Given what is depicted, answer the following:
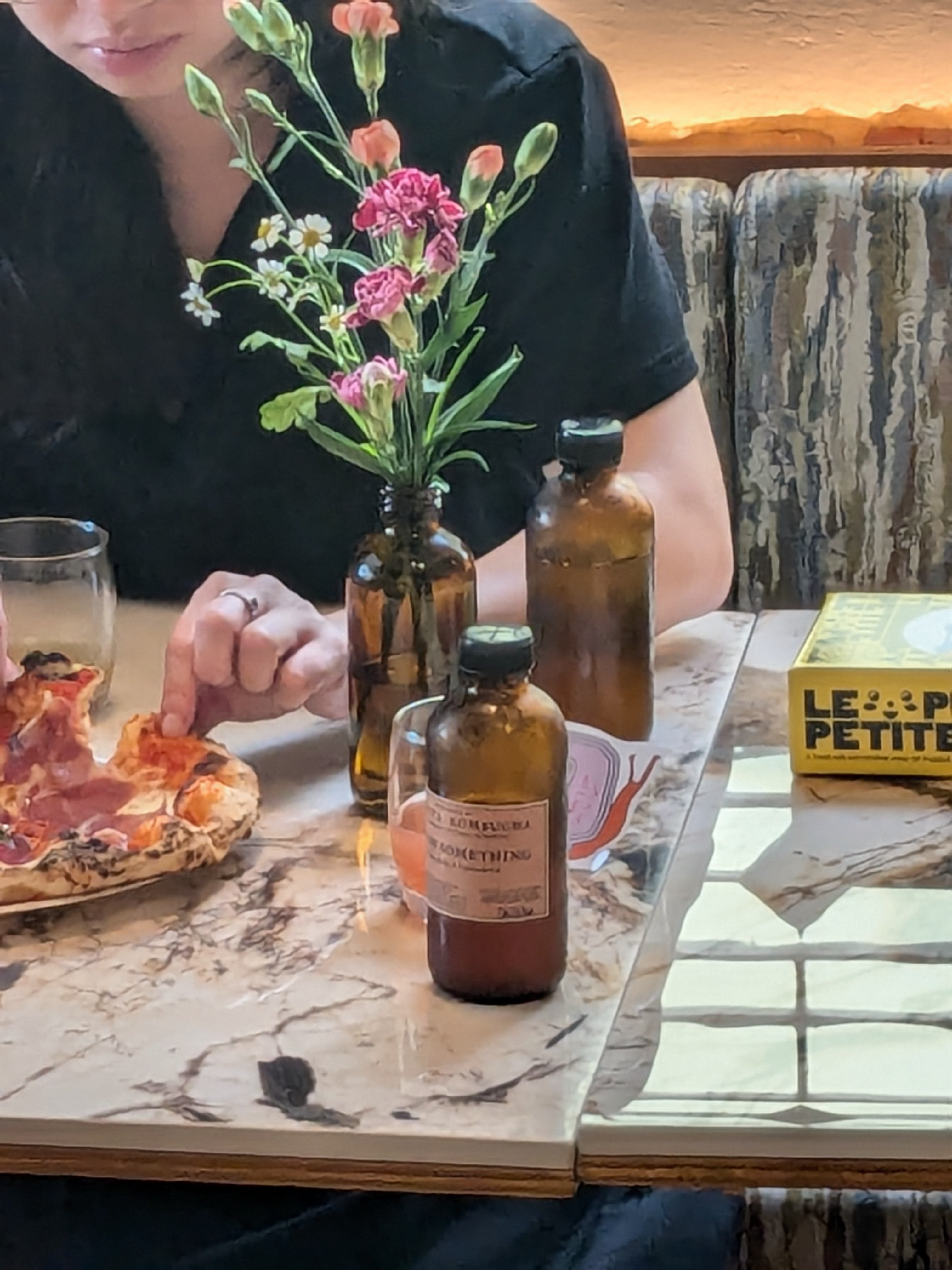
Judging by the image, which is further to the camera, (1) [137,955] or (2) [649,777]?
(2) [649,777]

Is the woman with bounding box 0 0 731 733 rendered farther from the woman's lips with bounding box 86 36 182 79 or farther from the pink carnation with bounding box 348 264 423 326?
the pink carnation with bounding box 348 264 423 326

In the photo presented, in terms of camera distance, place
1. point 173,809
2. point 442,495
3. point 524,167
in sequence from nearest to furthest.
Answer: point 173,809 < point 524,167 < point 442,495

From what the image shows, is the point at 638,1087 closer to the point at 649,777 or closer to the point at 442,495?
the point at 649,777

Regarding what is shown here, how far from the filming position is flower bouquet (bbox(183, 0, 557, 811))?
959 millimetres

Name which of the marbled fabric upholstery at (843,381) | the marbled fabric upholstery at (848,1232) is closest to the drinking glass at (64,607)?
the marbled fabric upholstery at (848,1232)

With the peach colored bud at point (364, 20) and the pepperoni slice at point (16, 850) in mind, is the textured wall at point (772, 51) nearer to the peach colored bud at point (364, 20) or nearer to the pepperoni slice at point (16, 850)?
the peach colored bud at point (364, 20)

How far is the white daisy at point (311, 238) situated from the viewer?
1.02 m

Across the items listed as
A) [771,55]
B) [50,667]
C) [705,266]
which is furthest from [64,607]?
[771,55]

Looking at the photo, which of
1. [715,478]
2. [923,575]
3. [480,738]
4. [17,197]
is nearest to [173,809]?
[480,738]

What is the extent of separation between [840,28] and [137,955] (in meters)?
1.16

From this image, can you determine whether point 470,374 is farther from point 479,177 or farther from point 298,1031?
point 298,1031

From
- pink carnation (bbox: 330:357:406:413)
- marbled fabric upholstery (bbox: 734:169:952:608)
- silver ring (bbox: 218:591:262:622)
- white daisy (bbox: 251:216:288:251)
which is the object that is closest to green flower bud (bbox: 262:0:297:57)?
white daisy (bbox: 251:216:288:251)

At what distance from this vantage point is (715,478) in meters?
1.48

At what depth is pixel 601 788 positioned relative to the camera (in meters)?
1.04
